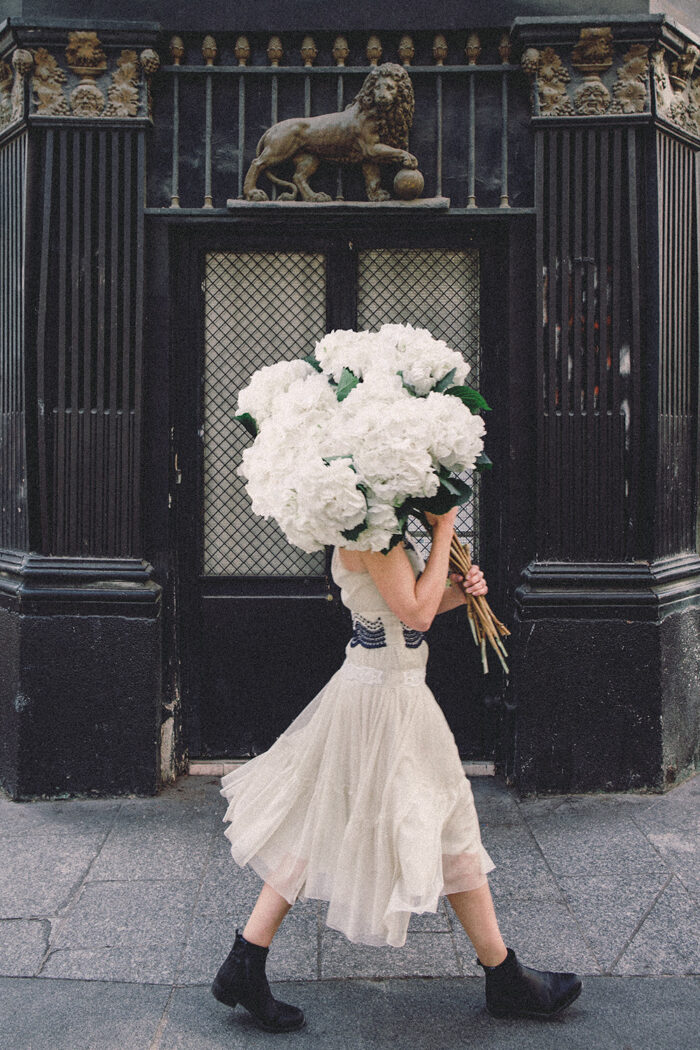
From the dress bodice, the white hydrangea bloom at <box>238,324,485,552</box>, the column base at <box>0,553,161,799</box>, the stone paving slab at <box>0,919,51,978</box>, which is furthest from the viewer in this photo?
the column base at <box>0,553,161,799</box>

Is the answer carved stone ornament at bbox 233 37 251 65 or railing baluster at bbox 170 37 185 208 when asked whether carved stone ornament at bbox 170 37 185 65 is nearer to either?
railing baluster at bbox 170 37 185 208

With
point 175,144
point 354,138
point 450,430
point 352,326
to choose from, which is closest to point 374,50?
point 354,138

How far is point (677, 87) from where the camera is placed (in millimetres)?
4926

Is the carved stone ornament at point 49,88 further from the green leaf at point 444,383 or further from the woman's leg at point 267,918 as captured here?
the woman's leg at point 267,918

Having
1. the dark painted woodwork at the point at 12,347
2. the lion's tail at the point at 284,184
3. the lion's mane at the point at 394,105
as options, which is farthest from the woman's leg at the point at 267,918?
the lion's mane at the point at 394,105

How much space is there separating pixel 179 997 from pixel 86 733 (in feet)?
6.39

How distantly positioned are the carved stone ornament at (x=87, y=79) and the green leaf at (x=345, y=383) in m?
2.95

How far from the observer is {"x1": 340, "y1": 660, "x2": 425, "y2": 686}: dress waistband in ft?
9.90

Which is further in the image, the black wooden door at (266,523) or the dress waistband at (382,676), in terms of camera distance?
the black wooden door at (266,523)

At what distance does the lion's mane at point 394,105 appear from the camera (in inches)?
187

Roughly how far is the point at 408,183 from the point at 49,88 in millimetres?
1978

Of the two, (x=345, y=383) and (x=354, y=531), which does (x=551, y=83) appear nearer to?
(x=345, y=383)

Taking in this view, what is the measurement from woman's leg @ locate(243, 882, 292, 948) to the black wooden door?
2200mm

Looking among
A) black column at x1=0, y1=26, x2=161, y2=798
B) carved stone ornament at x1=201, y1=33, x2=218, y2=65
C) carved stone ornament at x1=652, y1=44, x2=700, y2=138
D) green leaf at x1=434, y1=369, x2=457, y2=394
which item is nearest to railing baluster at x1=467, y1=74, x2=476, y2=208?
carved stone ornament at x1=652, y1=44, x2=700, y2=138
